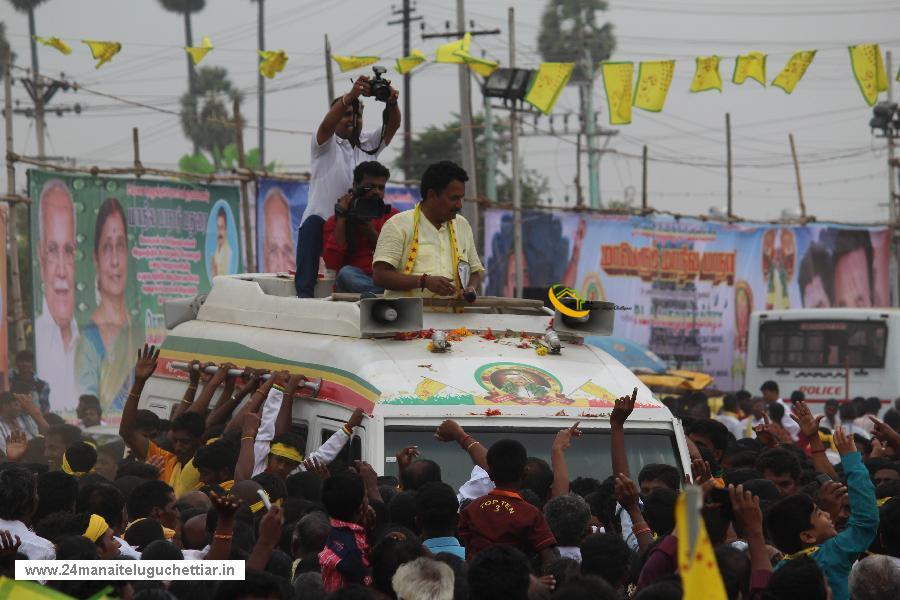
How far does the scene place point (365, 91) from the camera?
10.5 m

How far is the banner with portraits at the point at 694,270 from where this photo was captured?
27125 millimetres

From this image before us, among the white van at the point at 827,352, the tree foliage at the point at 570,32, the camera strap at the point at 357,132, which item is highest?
the tree foliage at the point at 570,32

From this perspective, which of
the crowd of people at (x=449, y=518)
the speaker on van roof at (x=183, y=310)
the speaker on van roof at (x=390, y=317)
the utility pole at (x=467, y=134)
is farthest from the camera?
the utility pole at (x=467, y=134)

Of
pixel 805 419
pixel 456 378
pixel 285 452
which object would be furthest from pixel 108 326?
pixel 805 419

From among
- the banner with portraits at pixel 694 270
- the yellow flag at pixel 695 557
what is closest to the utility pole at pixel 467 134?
the banner with portraits at pixel 694 270

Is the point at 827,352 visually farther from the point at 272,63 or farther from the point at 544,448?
the point at 544,448

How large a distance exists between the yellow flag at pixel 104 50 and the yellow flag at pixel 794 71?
7.68 metres

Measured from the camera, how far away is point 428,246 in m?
9.77

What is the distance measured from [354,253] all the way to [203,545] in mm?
4392

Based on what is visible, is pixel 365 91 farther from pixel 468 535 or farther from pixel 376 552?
pixel 376 552

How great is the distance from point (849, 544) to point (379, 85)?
5742 mm

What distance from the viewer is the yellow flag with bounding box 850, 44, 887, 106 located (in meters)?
17.4

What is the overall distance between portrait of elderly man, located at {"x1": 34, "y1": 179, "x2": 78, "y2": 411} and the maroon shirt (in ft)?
42.1

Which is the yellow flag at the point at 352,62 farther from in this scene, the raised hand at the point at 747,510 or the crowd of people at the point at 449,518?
the raised hand at the point at 747,510
